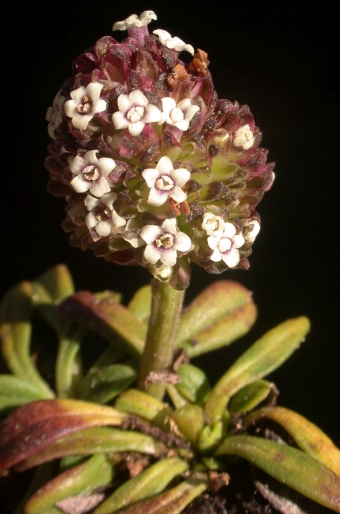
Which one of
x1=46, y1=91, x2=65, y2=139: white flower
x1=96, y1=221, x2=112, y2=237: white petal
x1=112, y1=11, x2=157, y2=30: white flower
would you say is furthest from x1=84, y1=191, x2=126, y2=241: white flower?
x1=112, y1=11, x2=157, y2=30: white flower

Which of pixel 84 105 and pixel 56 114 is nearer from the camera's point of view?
pixel 84 105

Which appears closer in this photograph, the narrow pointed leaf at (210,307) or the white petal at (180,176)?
the white petal at (180,176)

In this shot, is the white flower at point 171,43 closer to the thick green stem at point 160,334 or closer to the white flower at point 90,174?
the white flower at point 90,174

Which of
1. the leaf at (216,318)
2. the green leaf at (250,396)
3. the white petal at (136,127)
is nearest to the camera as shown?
the white petal at (136,127)

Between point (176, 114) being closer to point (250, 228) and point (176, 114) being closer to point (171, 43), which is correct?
point (171, 43)

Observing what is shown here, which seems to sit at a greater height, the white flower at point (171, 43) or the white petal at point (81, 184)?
the white flower at point (171, 43)

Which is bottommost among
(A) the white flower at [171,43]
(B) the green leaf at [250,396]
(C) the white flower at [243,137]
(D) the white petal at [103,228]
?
(B) the green leaf at [250,396]

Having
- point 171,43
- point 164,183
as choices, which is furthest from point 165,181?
point 171,43

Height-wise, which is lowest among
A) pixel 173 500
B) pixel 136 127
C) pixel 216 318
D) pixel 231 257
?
pixel 173 500

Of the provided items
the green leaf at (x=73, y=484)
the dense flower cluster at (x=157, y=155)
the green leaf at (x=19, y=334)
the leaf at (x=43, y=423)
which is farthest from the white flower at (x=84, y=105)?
the green leaf at (x=19, y=334)
